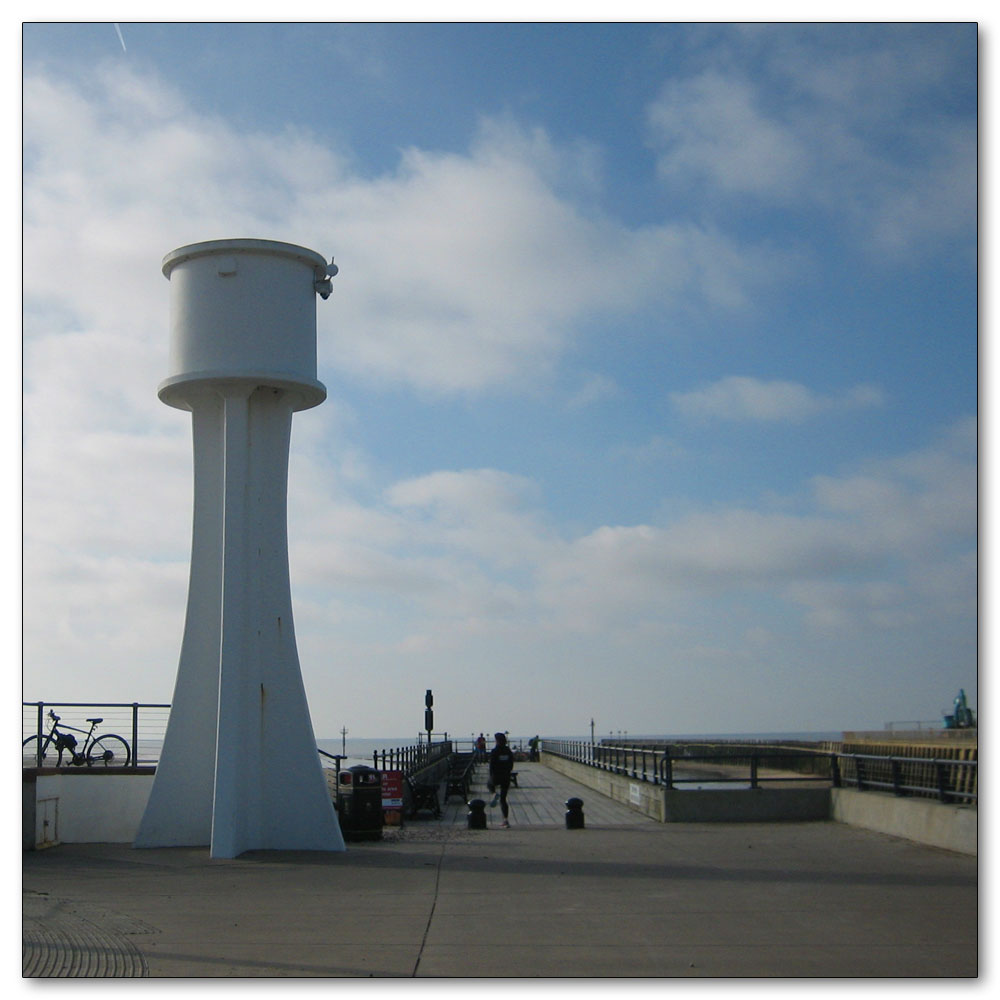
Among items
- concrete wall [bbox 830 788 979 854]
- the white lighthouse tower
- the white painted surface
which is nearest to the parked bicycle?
the white painted surface

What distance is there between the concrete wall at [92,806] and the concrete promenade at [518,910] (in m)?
0.56

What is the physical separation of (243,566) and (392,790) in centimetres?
675

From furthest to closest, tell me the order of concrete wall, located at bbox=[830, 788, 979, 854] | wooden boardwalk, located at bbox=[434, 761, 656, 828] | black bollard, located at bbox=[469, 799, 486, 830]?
wooden boardwalk, located at bbox=[434, 761, 656, 828] → black bollard, located at bbox=[469, 799, 486, 830] → concrete wall, located at bbox=[830, 788, 979, 854]

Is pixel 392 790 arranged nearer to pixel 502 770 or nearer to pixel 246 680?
pixel 502 770

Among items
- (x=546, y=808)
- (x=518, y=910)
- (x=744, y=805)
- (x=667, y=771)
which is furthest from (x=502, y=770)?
(x=518, y=910)

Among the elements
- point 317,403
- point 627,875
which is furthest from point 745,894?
→ point 317,403

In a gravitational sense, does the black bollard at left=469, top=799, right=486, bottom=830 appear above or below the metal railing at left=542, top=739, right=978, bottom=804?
below

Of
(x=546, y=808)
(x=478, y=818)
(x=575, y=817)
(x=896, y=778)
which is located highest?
(x=896, y=778)

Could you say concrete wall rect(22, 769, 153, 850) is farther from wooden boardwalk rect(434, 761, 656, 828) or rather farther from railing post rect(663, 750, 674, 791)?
railing post rect(663, 750, 674, 791)

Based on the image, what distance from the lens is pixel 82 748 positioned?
18.5m

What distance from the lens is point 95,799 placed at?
15.8m

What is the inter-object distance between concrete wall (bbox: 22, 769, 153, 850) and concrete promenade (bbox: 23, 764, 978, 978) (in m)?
0.56

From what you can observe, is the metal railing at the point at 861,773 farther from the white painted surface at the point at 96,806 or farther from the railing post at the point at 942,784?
the white painted surface at the point at 96,806

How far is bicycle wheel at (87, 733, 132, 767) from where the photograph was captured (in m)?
18.4
